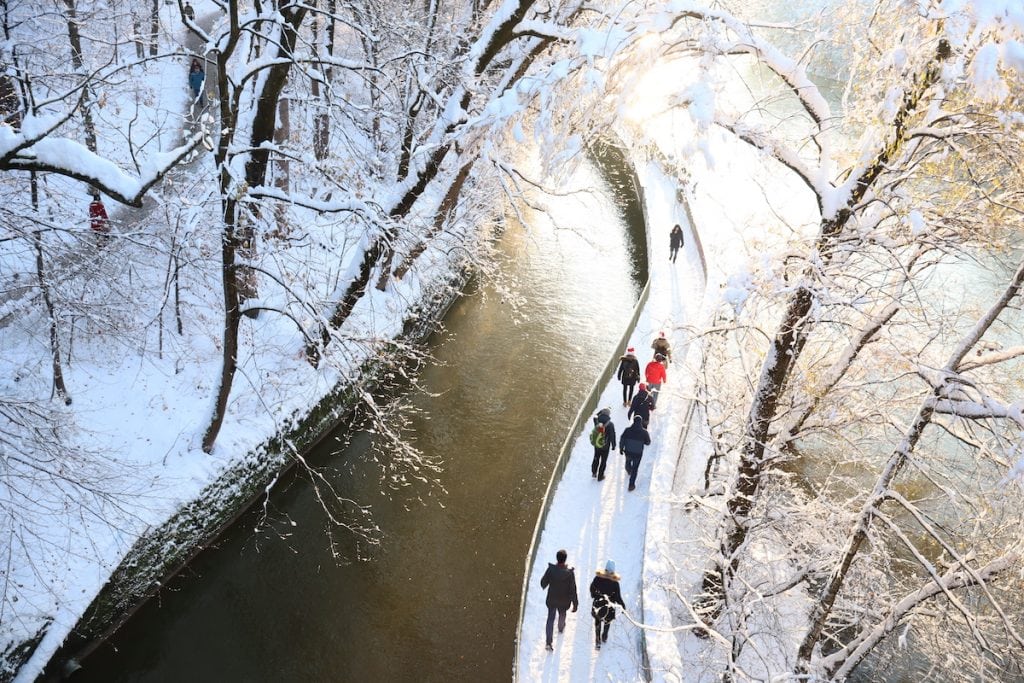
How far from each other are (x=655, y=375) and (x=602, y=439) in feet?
8.70

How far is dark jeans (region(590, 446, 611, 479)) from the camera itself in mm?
11352

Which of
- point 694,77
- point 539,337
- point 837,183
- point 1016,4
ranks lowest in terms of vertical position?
point 1016,4

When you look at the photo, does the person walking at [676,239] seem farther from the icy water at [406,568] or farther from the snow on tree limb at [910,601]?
the snow on tree limb at [910,601]

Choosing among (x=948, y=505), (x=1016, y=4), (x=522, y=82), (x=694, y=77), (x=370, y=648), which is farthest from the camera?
(x=948, y=505)

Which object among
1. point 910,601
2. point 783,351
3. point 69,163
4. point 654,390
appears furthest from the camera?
point 654,390

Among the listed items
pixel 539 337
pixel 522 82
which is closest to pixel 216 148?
pixel 522 82

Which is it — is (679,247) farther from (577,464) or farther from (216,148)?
(216,148)

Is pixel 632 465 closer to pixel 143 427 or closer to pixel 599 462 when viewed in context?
pixel 599 462

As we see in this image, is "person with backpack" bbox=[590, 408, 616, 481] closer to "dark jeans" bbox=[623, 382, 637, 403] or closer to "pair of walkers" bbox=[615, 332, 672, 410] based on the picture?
"pair of walkers" bbox=[615, 332, 672, 410]

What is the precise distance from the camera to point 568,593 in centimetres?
845

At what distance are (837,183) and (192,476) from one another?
29.9ft

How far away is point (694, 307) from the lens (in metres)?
17.7

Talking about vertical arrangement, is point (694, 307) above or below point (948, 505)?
above

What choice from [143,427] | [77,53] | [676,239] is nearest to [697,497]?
[143,427]
